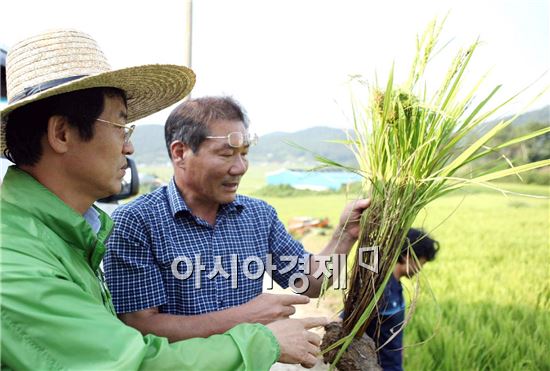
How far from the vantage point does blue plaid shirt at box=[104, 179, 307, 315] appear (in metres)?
1.87

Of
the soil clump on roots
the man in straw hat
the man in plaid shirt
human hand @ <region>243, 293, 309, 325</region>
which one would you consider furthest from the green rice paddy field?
the man in straw hat

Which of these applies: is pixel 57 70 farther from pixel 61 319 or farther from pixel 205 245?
pixel 205 245

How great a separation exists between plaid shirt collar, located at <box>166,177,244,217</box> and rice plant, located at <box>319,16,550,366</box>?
0.42 metres

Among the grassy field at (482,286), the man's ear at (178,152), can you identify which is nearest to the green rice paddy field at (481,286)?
the grassy field at (482,286)

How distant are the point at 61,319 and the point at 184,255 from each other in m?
0.89

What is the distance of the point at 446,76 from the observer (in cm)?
197

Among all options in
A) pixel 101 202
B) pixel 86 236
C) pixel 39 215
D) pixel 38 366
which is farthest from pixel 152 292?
pixel 101 202

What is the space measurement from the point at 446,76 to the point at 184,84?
94 cm

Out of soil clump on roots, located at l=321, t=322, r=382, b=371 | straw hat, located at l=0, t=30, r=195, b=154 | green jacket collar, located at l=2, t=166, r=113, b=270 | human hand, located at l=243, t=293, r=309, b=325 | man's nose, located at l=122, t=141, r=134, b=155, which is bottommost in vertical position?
soil clump on roots, located at l=321, t=322, r=382, b=371

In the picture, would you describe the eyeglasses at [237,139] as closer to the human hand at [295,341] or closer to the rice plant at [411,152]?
the rice plant at [411,152]

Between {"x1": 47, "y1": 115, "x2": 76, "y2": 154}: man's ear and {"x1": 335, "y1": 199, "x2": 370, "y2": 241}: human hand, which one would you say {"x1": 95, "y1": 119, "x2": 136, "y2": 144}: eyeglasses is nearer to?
{"x1": 47, "y1": 115, "x2": 76, "y2": 154}: man's ear

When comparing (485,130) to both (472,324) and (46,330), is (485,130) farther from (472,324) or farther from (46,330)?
(472,324)

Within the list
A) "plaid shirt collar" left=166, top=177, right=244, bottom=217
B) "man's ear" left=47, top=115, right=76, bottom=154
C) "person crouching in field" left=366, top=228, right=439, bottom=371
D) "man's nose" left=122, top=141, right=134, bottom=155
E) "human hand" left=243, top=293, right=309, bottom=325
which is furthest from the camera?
"person crouching in field" left=366, top=228, right=439, bottom=371

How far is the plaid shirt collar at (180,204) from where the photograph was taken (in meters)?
2.03
